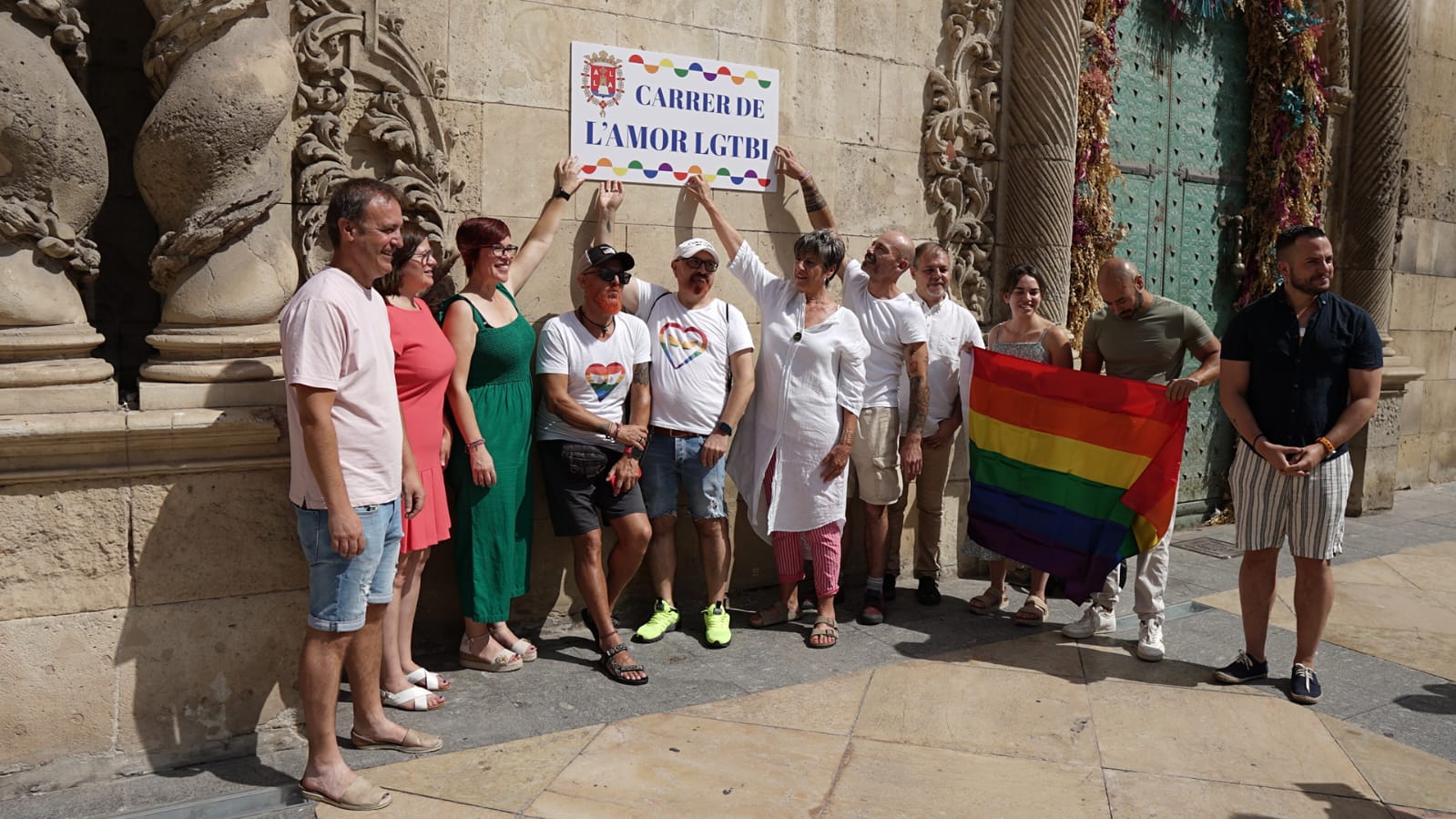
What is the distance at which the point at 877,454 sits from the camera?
5.46m

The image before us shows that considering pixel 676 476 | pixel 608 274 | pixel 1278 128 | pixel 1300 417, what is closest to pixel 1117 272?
pixel 1300 417

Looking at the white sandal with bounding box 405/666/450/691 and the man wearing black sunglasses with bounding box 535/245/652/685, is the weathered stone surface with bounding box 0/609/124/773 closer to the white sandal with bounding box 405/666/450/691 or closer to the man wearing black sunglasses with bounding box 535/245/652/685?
the white sandal with bounding box 405/666/450/691

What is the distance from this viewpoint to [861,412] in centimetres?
545

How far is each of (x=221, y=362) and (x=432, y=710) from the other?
1491 millimetres

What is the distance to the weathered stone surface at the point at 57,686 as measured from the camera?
351cm

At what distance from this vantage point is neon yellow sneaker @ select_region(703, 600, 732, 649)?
200 inches

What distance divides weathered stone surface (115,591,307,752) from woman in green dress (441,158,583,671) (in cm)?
82

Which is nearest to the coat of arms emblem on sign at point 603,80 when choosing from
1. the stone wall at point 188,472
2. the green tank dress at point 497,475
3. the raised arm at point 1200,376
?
the stone wall at point 188,472

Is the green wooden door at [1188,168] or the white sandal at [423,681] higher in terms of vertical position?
the green wooden door at [1188,168]

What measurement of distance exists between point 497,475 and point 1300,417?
3273 millimetres

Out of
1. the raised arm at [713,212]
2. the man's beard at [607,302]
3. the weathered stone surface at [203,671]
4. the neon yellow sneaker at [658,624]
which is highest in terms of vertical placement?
the raised arm at [713,212]

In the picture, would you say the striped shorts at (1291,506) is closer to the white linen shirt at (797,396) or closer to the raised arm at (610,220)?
the white linen shirt at (797,396)

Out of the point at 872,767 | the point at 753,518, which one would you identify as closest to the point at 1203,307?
the point at 753,518

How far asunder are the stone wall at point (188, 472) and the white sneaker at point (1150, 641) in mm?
2617
